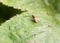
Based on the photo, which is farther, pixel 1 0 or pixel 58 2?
pixel 58 2

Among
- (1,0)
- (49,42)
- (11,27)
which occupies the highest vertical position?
(1,0)

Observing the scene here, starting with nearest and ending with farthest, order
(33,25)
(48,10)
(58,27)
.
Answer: (33,25) → (58,27) → (48,10)

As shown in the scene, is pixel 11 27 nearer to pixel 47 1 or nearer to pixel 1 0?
pixel 1 0

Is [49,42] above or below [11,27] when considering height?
below

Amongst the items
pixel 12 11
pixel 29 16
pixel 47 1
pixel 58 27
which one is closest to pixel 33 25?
pixel 29 16

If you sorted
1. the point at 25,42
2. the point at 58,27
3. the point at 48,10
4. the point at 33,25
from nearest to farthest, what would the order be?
the point at 25,42 < the point at 33,25 < the point at 58,27 < the point at 48,10

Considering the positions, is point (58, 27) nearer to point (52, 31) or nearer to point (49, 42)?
point (52, 31)

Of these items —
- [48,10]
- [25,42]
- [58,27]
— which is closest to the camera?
[25,42]

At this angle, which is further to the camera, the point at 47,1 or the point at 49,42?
the point at 47,1

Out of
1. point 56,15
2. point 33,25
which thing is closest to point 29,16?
point 33,25
